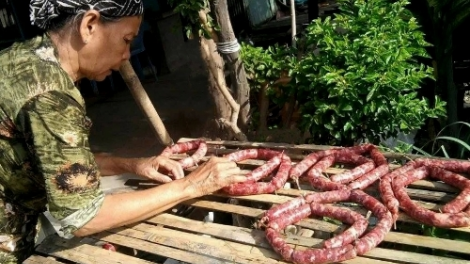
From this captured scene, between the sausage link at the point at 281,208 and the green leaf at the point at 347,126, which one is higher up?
the green leaf at the point at 347,126

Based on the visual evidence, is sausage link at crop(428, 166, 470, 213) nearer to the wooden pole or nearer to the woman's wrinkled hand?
the woman's wrinkled hand

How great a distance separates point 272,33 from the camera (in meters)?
9.08

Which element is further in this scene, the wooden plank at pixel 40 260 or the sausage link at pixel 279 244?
the wooden plank at pixel 40 260

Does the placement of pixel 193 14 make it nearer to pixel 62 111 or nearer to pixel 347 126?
pixel 347 126

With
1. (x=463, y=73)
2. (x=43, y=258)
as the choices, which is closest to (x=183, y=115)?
(x=463, y=73)

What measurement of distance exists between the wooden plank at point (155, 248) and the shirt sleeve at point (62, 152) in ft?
1.44

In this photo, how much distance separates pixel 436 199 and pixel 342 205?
46 cm

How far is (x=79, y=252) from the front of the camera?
2.55 metres

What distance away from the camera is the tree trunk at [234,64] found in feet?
12.2

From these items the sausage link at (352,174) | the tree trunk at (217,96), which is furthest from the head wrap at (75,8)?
the tree trunk at (217,96)

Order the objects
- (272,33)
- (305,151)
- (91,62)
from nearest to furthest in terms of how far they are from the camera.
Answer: (91,62)
(305,151)
(272,33)

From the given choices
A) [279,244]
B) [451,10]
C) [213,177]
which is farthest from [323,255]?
[451,10]

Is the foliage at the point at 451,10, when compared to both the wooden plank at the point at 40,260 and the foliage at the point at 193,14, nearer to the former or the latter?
the foliage at the point at 193,14

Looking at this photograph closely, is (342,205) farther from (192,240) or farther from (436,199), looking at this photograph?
(192,240)
